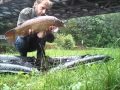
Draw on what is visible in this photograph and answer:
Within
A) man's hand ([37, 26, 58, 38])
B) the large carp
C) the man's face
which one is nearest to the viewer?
the large carp

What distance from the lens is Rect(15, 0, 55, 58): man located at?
5.84 metres

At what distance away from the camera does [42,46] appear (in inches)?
235

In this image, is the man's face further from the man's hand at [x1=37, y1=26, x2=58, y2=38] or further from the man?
the man's hand at [x1=37, y1=26, x2=58, y2=38]

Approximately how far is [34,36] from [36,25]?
461mm

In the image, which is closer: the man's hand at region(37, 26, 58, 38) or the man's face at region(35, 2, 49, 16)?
the man's hand at region(37, 26, 58, 38)

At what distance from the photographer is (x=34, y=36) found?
19.5 feet

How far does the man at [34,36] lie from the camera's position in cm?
584

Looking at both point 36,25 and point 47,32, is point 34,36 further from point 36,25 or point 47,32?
point 36,25

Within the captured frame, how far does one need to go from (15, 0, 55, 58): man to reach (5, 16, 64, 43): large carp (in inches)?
4.7

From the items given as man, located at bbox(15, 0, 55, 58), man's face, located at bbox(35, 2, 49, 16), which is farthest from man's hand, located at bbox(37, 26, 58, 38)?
man's face, located at bbox(35, 2, 49, 16)

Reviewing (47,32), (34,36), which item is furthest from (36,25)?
(34,36)

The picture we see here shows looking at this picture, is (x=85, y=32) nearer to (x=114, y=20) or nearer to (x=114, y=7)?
(x=114, y=20)

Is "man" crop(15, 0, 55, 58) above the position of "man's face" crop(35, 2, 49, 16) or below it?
below

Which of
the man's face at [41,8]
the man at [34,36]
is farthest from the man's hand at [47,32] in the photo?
the man's face at [41,8]
